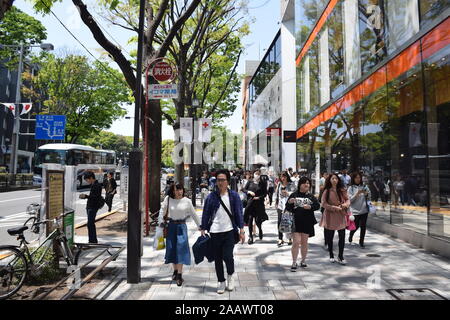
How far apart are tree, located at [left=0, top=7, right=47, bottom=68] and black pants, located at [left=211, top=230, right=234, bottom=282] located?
2431 cm

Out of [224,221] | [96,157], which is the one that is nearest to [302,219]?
[224,221]

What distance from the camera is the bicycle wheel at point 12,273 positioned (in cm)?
431

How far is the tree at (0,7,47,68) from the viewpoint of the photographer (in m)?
22.8

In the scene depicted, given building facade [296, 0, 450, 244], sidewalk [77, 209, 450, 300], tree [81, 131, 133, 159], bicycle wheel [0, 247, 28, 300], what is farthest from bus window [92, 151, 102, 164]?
tree [81, 131, 133, 159]

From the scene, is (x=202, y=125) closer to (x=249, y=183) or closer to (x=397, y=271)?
(x=249, y=183)

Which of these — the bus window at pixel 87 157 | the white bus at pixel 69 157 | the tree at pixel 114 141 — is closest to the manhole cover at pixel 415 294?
the white bus at pixel 69 157

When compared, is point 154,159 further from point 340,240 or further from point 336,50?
point 336,50

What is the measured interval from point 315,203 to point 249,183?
280 cm

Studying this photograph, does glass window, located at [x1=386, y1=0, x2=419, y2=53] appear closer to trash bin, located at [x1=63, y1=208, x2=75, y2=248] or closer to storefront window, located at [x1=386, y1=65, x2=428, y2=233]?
storefront window, located at [x1=386, y1=65, x2=428, y2=233]

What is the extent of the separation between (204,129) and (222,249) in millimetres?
12647

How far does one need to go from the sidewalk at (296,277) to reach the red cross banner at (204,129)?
956 centimetres

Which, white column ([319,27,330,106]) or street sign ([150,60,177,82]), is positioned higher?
white column ([319,27,330,106])

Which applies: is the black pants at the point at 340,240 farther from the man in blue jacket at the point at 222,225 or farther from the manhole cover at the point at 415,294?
the man in blue jacket at the point at 222,225

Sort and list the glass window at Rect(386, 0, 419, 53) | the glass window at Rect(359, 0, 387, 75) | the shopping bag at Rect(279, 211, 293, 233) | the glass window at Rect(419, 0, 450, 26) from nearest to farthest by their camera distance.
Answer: the shopping bag at Rect(279, 211, 293, 233) < the glass window at Rect(419, 0, 450, 26) < the glass window at Rect(386, 0, 419, 53) < the glass window at Rect(359, 0, 387, 75)
